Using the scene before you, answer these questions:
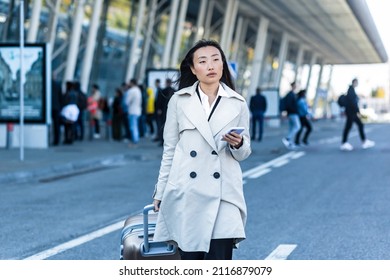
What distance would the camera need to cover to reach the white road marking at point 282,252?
8.15 m

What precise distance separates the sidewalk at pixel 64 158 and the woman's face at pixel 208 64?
1168 centimetres

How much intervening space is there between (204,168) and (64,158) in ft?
53.1

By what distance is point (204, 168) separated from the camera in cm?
465

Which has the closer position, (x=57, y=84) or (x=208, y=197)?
(x=208, y=197)

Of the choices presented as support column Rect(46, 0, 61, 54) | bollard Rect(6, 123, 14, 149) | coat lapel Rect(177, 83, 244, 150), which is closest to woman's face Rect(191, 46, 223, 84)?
coat lapel Rect(177, 83, 244, 150)

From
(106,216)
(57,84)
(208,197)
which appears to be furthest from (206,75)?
(57,84)

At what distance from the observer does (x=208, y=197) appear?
4.63 metres

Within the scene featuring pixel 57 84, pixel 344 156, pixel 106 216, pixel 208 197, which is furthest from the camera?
pixel 57 84

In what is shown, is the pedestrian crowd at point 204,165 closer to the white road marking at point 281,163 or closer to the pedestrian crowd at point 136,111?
the white road marking at point 281,163

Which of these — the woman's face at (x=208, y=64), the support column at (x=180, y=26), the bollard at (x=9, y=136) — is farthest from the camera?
the support column at (x=180, y=26)

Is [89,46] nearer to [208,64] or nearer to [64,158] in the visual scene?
[64,158]

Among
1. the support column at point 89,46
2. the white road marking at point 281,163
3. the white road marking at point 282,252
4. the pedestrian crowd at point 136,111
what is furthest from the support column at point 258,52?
the white road marking at point 282,252

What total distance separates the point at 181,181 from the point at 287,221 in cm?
631
